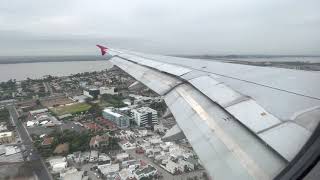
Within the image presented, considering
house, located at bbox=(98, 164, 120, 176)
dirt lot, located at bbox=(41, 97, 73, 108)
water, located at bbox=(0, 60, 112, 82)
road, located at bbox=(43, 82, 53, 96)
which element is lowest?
water, located at bbox=(0, 60, 112, 82)

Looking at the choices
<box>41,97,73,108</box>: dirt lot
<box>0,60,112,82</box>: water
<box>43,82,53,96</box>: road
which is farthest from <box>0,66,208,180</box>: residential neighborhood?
<box>0,60,112,82</box>: water

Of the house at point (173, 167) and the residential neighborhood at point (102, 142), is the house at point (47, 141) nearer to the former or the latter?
the residential neighborhood at point (102, 142)

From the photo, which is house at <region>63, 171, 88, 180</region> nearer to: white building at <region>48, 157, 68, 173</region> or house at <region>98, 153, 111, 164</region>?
white building at <region>48, 157, 68, 173</region>

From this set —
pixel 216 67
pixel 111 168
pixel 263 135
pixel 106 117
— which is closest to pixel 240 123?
pixel 263 135

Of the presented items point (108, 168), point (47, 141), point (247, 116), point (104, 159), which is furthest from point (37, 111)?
point (247, 116)

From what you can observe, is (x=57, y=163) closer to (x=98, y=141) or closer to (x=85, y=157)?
(x=85, y=157)

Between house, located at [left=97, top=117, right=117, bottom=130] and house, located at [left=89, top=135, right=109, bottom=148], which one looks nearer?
house, located at [left=89, top=135, right=109, bottom=148]

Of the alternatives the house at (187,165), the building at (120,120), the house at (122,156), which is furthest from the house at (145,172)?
the building at (120,120)
